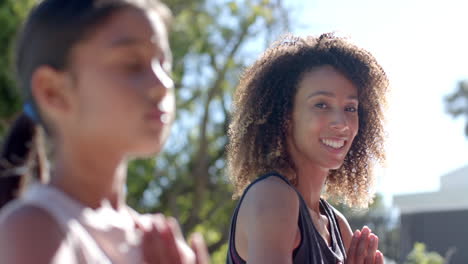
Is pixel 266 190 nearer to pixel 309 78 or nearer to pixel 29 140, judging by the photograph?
pixel 309 78

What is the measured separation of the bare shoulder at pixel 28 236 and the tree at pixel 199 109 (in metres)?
13.0

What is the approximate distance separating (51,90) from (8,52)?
36.6 feet

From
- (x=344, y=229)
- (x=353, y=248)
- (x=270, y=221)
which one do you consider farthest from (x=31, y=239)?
(x=344, y=229)

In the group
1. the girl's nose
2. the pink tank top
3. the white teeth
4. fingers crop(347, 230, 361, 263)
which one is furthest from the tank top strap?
the white teeth

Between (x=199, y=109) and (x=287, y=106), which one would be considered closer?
(x=287, y=106)

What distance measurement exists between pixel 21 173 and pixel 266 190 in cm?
141

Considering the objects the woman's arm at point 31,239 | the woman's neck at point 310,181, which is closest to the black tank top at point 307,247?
the woman's neck at point 310,181

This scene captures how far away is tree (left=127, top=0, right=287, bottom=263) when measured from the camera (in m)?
15.0

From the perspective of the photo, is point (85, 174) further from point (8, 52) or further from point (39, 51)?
point (8, 52)

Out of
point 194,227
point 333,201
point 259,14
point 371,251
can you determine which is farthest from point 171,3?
point 371,251

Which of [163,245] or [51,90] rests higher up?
[51,90]

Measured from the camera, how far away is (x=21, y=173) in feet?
4.73

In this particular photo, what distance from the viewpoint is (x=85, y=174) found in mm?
1367

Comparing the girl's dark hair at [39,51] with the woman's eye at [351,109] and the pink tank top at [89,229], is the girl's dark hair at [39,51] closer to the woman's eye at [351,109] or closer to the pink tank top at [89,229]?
the pink tank top at [89,229]
